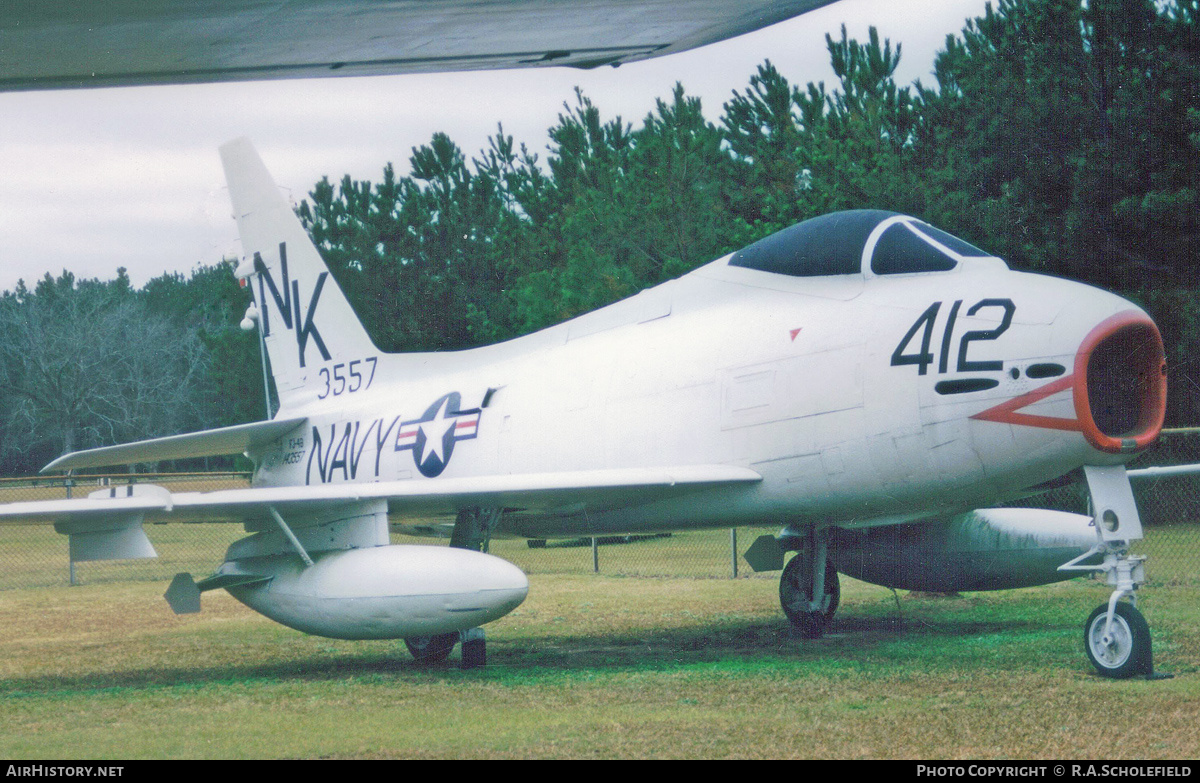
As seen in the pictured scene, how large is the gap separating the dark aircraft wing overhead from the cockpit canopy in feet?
12.3

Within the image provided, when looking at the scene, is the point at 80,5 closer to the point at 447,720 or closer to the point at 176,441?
the point at 447,720

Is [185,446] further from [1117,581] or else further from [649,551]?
[649,551]

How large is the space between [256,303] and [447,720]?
771 cm

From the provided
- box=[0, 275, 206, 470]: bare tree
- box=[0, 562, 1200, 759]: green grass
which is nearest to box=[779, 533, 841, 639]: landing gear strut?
box=[0, 562, 1200, 759]: green grass

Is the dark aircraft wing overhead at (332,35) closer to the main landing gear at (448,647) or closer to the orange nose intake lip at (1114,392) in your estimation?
the orange nose intake lip at (1114,392)

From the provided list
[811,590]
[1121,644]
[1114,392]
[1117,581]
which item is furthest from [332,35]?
[811,590]

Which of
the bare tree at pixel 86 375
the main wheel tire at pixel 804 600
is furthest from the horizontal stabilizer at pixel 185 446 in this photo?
the bare tree at pixel 86 375

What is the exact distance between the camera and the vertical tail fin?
1269cm

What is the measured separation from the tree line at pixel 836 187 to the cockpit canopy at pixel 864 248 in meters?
13.6

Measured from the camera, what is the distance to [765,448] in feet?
28.6

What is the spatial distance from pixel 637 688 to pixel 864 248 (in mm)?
3359

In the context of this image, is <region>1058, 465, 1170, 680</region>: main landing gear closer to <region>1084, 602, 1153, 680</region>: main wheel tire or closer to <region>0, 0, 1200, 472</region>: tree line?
<region>1084, 602, 1153, 680</region>: main wheel tire
